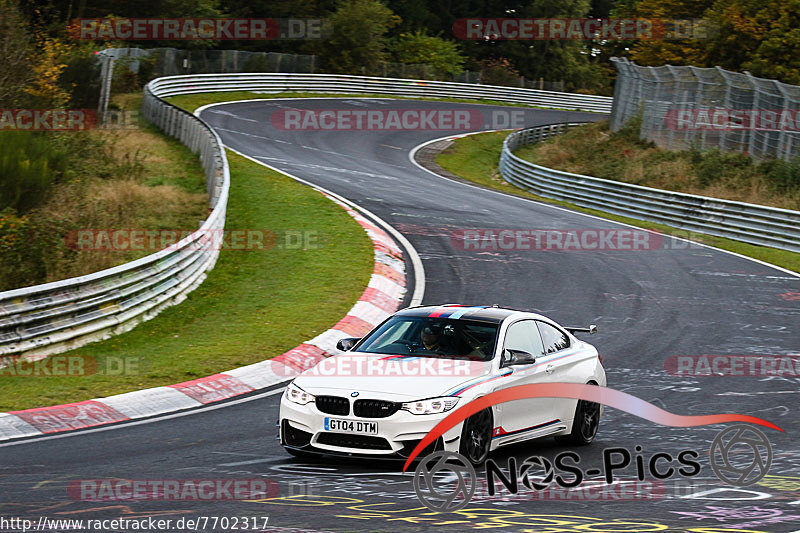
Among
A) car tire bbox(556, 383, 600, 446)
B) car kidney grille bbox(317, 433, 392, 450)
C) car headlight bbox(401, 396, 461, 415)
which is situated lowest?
car tire bbox(556, 383, 600, 446)

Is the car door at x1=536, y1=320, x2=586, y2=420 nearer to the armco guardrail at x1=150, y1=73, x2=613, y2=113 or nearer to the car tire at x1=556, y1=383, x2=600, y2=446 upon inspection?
the car tire at x1=556, y1=383, x2=600, y2=446

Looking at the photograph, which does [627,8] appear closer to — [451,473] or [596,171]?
[596,171]

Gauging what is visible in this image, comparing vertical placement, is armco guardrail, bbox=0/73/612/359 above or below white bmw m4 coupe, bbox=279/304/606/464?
below

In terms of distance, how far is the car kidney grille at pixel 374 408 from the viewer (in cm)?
823

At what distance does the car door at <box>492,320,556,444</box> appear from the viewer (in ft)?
29.4

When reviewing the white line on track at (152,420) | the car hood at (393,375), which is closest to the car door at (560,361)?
the car hood at (393,375)

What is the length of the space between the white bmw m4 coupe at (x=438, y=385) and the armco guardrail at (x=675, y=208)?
56.3 feet

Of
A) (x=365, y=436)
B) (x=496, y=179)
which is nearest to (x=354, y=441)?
(x=365, y=436)

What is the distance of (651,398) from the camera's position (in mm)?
12117

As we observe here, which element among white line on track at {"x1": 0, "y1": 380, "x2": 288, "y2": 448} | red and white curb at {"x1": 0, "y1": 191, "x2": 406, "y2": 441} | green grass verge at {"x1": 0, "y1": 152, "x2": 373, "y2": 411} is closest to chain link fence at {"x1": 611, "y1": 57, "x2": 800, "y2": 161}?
green grass verge at {"x1": 0, "y1": 152, "x2": 373, "y2": 411}

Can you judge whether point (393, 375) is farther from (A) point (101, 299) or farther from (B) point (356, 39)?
(B) point (356, 39)

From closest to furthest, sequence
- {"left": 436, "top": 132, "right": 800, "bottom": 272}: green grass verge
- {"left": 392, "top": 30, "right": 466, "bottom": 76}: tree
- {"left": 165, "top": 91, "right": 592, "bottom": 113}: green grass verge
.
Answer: {"left": 436, "top": 132, "right": 800, "bottom": 272}: green grass verge < {"left": 165, "top": 91, "right": 592, "bottom": 113}: green grass verge < {"left": 392, "top": 30, "right": 466, "bottom": 76}: tree

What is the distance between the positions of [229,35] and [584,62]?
34073 millimetres

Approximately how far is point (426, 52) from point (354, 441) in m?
71.6
